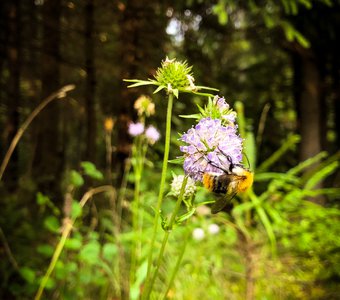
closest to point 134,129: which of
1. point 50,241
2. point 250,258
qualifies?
point 50,241

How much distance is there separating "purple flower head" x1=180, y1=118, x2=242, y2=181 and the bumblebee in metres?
0.08

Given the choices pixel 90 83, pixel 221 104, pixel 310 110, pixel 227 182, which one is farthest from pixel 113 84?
pixel 221 104

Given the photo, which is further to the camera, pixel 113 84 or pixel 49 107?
pixel 113 84

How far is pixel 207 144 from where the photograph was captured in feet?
4.49

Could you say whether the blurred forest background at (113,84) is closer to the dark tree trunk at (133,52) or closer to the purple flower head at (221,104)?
the dark tree trunk at (133,52)

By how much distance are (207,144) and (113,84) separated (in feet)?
13.3

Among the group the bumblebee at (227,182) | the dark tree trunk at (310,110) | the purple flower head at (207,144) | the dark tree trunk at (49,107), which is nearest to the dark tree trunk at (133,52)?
the dark tree trunk at (49,107)

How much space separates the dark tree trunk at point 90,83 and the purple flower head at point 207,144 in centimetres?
333

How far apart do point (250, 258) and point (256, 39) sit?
4318 millimetres

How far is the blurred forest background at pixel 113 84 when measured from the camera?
10.6 feet

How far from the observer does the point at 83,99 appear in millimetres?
5129

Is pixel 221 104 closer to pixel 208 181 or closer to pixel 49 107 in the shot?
pixel 208 181

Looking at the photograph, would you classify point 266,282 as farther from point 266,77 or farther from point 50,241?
point 266,77

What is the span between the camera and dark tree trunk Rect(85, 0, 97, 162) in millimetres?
4637
